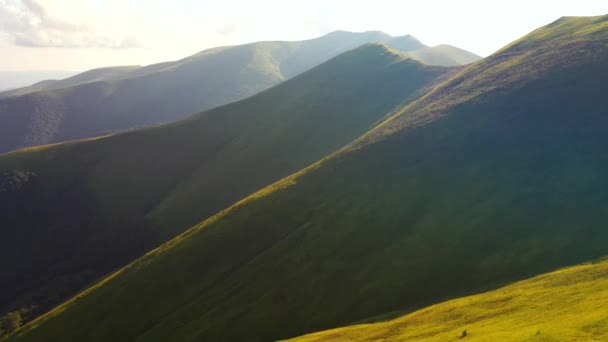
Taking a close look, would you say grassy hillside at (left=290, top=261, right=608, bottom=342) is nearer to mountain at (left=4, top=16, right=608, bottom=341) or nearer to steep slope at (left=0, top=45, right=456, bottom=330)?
mountain at (left=4, top=16, right=608, bottom=341)

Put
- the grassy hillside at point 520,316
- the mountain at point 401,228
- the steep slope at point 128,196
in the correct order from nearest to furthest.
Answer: the grassy hillside at point 520,316 < the mountain at point 401,228 < the steep slope at point 128,196

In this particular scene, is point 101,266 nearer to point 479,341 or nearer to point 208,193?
point 208,193

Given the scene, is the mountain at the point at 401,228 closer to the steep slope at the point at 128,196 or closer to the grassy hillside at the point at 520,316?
the grassy hillside at the point at 520,316

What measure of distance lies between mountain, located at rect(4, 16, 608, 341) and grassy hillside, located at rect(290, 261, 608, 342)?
8144mm

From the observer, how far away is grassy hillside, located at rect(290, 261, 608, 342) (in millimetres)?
38562

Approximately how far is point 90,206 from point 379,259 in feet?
487

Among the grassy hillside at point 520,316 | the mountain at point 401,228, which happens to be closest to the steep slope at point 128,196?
the mountain at point 401,228

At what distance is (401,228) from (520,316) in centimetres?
4363

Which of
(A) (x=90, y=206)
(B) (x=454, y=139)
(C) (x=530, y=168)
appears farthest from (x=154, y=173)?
(C) (x=530, y=168)

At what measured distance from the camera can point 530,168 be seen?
93.7 metres

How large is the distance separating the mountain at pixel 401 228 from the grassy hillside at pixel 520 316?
8144 mm

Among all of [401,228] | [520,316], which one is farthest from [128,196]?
[520,316]

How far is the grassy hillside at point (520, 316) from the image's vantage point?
38562 millimetres

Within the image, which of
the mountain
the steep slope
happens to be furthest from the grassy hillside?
the steep slope
